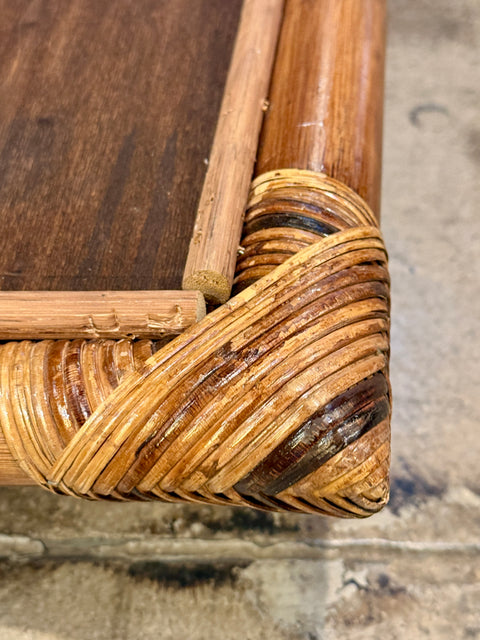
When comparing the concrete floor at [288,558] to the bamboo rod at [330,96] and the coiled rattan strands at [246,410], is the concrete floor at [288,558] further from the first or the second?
the bamboo rod at [330,96]

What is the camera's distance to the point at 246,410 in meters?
0.59

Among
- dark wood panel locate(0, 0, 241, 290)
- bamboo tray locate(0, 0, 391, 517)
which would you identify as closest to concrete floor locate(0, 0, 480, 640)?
bamboo tray locate(0, 0, 391, 517)

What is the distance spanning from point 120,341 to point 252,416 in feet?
0.54

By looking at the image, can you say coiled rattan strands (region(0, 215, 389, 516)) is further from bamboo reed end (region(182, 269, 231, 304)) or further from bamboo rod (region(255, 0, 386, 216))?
Result: bamboo rod (region(255, 0, 386, 216))

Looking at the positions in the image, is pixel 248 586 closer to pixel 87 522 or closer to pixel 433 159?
pixel 87 522

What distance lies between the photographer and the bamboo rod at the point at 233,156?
2.19 feet

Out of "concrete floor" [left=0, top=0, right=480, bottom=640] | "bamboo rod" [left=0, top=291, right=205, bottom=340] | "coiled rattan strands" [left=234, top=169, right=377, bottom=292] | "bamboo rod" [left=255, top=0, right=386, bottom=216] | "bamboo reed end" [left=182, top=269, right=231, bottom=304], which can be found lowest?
"concrete floor" [left=0, top=0, right=480, bottom=640]

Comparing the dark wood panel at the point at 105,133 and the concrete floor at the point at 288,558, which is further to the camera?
the concrete floor at the point at 288,558

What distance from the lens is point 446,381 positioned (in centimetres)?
121

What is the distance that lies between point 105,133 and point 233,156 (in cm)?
24

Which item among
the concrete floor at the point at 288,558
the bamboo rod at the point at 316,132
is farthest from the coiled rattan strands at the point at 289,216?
the concrete floor at the point at 288,558

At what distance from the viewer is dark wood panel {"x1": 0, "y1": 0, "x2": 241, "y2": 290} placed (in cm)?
78

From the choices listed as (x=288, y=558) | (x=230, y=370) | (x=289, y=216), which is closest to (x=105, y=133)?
(x=289, y=216)

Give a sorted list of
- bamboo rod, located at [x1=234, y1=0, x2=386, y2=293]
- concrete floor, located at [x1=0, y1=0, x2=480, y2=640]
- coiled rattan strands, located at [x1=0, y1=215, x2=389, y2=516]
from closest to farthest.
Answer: coiled rattan strands, located at [x1=0, y1=215, x2=389, y2=516], bamboo rod, located at [x1=234, y1=0, x2=386, y2=293], concrete floor, located at [x1=0, y1=0, x2=480, y2=640]
